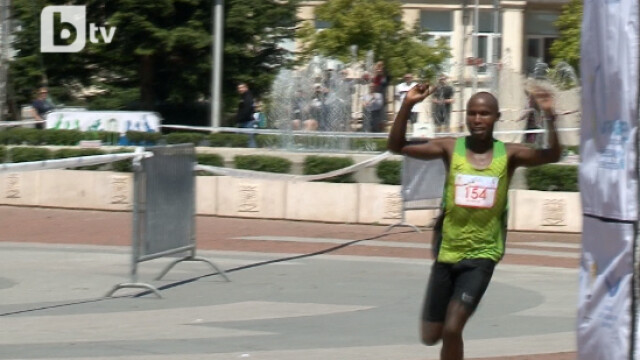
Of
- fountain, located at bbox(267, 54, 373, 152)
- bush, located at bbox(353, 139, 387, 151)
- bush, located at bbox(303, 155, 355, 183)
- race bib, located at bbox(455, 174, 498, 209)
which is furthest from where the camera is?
fountain, located at bbox(267, 54, 373, 152)

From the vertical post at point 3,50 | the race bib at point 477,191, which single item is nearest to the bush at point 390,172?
the race bib at point 477,191

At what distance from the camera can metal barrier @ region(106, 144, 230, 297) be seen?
10828 millimetres

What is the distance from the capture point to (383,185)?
17.5 m

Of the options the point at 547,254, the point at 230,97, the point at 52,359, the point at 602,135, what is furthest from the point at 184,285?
the point at 230,97

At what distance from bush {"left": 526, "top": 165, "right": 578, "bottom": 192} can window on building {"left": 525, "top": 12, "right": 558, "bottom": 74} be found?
1028 inches

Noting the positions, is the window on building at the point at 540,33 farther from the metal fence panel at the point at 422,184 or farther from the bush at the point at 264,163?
the metal fence panel at the point at 422,184

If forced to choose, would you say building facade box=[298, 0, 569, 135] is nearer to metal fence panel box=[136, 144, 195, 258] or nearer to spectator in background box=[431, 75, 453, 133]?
spectator in background box=[431, 75, 453, 133]

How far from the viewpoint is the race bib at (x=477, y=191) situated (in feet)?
21.7

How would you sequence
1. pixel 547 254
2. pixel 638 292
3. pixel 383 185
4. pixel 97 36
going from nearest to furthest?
pixel 638 292, pixel 547 254, pixel 383 185, pixel 97 36

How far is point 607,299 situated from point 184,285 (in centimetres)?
678

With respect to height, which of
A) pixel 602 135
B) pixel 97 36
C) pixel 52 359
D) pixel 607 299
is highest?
pixel 97 36

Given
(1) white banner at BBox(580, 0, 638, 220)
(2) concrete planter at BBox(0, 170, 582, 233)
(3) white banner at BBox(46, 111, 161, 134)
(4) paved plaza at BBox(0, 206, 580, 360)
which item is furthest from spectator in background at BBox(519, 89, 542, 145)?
(1) white banner at BBox(580, 0, 638, 220)

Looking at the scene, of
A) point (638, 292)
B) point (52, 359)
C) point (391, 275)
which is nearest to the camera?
point (638, 292)

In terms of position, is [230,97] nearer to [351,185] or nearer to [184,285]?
[351,185]
